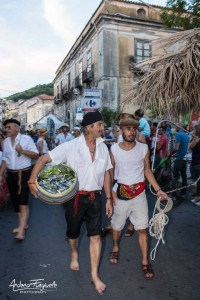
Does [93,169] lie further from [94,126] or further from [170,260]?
[170,260]

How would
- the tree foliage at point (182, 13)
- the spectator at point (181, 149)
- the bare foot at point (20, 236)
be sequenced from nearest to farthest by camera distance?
the bare foot at point (20, 236) → the spectator at point (181, 149) → the tree foliage at point (182, 13)

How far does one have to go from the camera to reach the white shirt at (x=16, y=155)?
15.5ft

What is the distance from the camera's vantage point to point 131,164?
369cm

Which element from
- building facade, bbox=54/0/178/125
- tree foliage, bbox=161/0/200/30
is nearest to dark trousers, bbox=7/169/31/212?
tree foliage, bbox=161/0/200/30

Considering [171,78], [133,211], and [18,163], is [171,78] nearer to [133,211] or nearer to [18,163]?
[133,211]

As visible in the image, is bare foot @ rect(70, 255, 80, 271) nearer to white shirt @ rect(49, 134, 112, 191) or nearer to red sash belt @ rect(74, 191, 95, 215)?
red sash belt @ rect(74, 191, 95, 215)

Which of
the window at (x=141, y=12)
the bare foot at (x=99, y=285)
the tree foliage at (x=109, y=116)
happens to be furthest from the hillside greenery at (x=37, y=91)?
the bare foot at (x=99, y=285)

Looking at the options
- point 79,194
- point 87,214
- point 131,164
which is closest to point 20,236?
point 87,214

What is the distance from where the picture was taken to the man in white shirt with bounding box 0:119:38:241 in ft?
15.5

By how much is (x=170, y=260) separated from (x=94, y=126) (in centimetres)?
203

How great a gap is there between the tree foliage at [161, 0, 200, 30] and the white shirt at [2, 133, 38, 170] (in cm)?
628

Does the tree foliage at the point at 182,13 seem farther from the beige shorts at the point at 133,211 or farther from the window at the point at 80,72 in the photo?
the window at the point at 80,72

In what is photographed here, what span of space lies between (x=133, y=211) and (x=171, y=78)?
6.05 feet

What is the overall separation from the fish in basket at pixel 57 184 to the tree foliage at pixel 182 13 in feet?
23.3
